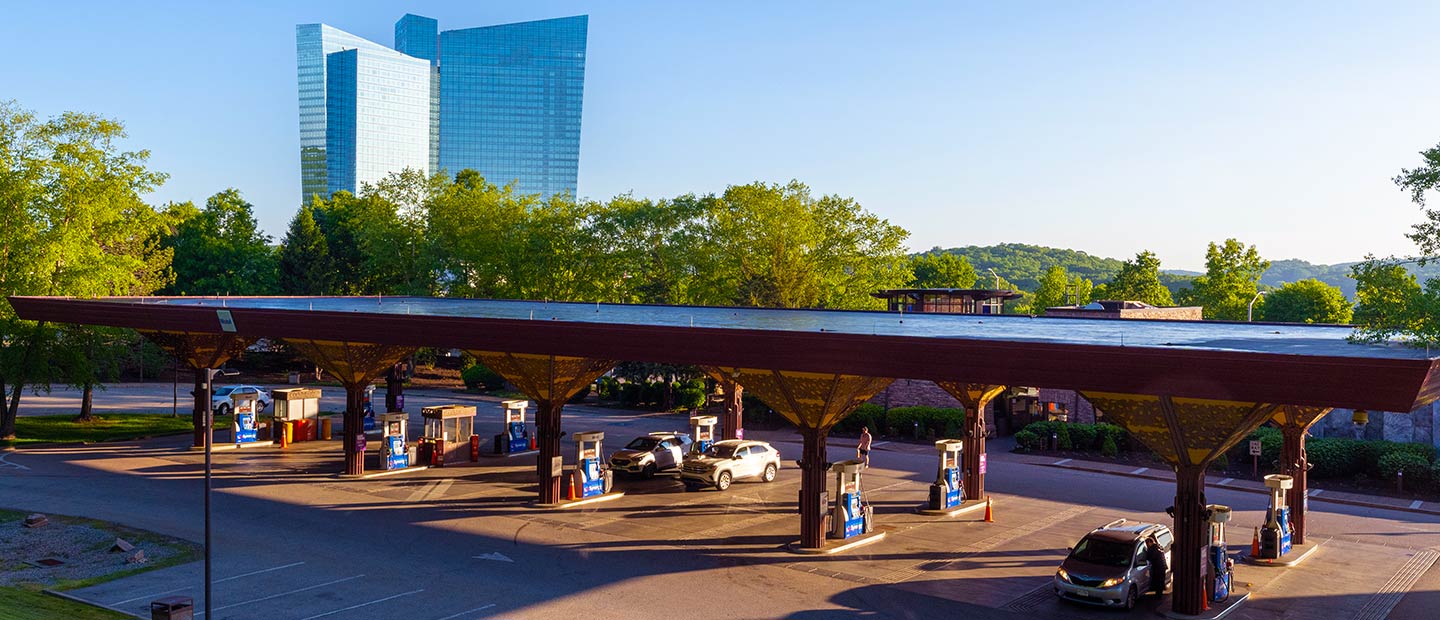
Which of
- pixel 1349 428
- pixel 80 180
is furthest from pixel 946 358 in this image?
pixel 80 180

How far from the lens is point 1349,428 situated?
4341 cm

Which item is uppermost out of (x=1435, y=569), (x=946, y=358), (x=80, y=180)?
(x=80, y=180)

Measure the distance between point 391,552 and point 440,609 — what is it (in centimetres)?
506

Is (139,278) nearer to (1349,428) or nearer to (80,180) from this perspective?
(80,180)

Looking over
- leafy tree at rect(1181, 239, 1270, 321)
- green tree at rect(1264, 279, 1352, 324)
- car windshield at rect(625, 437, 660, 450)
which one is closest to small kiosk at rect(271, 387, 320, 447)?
car windshield at rect(625, 437, 660, 450)

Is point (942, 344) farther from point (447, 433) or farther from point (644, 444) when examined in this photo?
point (447, 433)

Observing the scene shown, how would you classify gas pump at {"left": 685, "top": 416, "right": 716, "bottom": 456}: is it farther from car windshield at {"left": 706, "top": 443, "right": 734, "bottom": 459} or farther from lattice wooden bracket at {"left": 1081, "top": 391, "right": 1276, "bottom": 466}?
lattice wooden bracket at {"left": 1081, "top": 391, "right": 1276, "bottom": 466}

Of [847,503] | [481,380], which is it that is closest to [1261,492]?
[847,503]

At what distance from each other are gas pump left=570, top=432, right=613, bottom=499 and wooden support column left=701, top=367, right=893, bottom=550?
7.57 m

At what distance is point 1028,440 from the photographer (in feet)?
146

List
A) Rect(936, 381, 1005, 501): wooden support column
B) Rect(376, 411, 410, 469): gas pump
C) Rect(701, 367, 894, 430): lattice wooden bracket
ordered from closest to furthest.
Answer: Rect(701, 367, 894, 430): lattice wooden bracket → Rect(936, 381, 1005, 501): wooden support column → Rect(376, 411, 410, 469): gas pump

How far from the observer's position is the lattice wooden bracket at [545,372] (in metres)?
30.8

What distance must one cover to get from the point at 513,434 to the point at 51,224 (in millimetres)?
20691

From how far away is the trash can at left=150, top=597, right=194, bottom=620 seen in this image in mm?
18406
